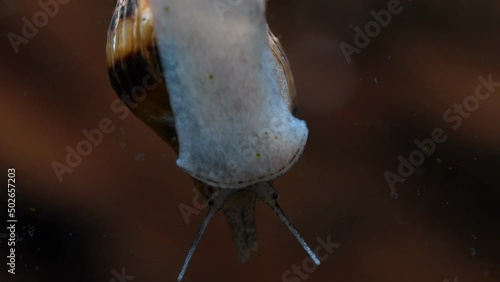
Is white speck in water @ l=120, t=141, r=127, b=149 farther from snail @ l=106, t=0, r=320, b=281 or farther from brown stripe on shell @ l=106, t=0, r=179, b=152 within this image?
snail @ l=106, t=0, r=320, b=281

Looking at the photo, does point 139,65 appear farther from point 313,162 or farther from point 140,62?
point 313,162

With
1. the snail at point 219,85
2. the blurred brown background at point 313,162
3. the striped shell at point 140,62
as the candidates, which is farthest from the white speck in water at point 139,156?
the snail at point 219,85

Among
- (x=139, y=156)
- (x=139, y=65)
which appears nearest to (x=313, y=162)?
(x=139, y=156)

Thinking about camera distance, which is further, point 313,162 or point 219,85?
point 313,162

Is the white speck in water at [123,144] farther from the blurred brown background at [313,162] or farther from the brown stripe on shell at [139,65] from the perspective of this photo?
the brown stripe on shell at [139,65]

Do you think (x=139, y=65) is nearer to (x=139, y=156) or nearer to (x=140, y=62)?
(x=140, y=62)

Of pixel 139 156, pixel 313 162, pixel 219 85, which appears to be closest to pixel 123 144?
pixel 139 156

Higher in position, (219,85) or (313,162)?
(219,85)
